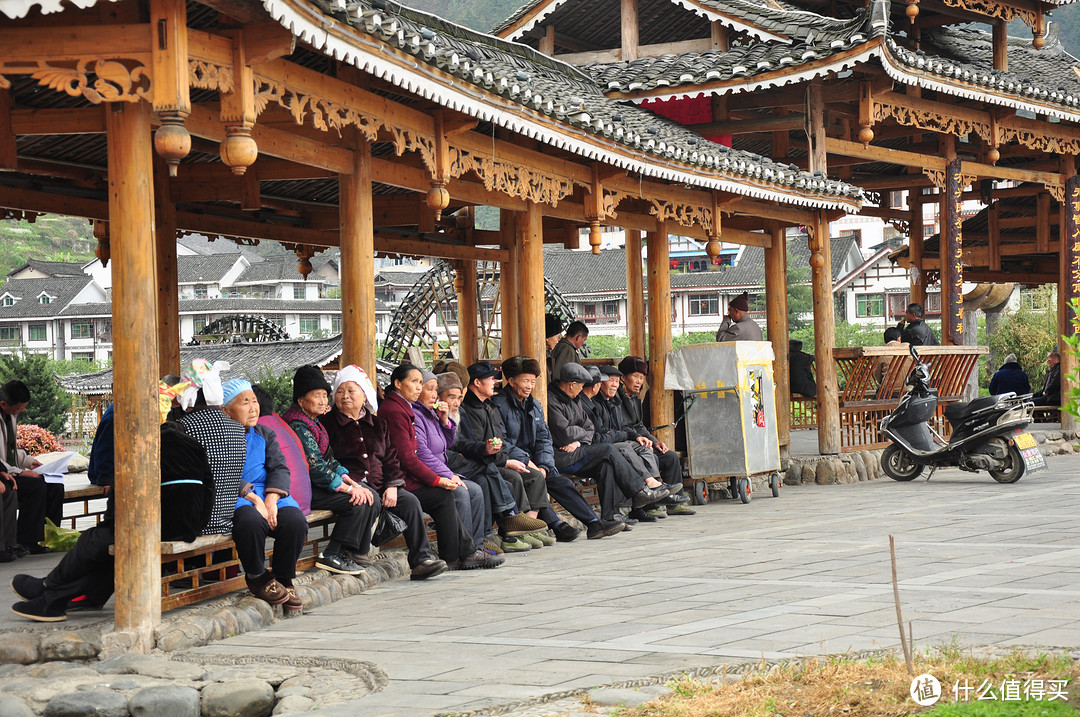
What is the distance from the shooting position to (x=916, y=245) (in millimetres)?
22047

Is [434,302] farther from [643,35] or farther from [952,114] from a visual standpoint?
[952,114]

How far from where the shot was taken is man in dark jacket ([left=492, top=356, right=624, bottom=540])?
33.2 ft

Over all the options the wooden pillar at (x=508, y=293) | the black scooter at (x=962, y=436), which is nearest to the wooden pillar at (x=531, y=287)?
the wooden pillar at (x=508, y=293)

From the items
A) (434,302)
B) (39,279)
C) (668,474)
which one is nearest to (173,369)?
(668,474)

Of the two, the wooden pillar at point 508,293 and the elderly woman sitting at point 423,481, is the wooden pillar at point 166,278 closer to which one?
the elderly woman sitting at point 423,481

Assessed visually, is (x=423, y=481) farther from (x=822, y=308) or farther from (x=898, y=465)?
(x=822, y=308)

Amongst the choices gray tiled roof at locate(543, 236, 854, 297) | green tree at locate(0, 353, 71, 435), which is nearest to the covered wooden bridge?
green tree at locate(0, 353, 71, 435)

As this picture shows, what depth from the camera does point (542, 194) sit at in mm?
11312

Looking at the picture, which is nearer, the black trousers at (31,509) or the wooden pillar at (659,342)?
the black trousers at (31,509)

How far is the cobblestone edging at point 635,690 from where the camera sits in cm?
490

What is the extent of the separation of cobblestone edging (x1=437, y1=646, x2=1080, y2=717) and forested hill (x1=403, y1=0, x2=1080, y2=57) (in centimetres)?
6149

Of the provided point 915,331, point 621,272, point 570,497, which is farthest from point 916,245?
point 621,272

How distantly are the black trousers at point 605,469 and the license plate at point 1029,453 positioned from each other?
16.8ft

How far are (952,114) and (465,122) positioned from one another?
9.64 m
